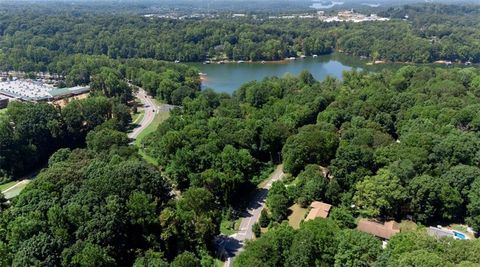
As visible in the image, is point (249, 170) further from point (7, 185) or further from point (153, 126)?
point (7, 185)

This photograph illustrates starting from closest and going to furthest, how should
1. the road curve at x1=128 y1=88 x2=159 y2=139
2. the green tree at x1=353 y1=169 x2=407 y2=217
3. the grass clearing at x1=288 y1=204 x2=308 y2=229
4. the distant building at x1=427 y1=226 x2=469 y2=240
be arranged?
1. the distant building at x1=427 y1=226 x2=469 y2=240
2. the green tree at x1=353 y1=169 x2=407 y2=217
3. the grass clearing at x1=288 y1=204 x2=308 y2=229
4. the road curve at x1=128 y1=88 x2=159 y2=139

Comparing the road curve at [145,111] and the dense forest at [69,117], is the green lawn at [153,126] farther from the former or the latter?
the dense forest at [69,117]

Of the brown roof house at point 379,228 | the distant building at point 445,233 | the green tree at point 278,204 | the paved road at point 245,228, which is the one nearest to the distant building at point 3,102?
the paved road at point 245,228

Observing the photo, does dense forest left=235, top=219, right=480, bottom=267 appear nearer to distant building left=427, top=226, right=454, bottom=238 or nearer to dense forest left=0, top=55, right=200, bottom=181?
distant building left=427, top=226, right=454, bottom=238

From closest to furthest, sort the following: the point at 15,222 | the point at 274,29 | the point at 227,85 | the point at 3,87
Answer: the point at 15,222
the point at 3,87
the point at 227,85
the point at 274,29

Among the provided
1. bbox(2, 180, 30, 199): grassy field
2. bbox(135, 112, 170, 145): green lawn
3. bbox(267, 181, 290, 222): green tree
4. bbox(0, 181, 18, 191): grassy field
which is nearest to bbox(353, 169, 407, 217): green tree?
bbox(267, 181, 290, 222): green tree

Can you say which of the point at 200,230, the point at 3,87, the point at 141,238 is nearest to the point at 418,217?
the point at 200,230

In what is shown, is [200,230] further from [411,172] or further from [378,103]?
[378,103]
